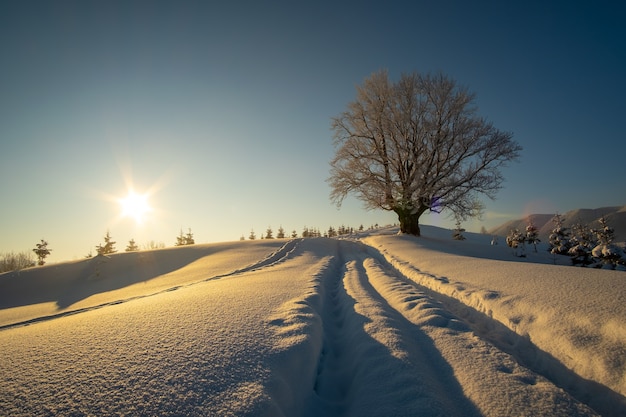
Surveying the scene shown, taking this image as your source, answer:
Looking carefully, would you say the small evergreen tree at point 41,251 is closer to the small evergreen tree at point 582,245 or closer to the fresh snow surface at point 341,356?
the fresh snow surface at point 341,356

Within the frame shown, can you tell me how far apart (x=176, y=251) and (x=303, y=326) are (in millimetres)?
16180

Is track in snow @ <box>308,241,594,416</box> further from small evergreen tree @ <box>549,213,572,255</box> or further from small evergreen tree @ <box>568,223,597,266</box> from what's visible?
small evergreen tree @ <box>549,213,572,255</box>

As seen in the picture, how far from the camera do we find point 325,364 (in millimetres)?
2941

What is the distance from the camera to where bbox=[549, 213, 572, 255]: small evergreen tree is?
14.8m

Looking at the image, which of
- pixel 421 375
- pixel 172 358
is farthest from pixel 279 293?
pixel 421 375

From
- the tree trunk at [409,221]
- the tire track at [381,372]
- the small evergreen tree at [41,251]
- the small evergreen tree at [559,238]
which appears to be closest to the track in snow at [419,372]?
the tire track at [381,372]

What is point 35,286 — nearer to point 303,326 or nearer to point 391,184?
point 303,326

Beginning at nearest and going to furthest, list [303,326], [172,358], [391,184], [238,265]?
1. [172,358]
2. [303,326]
3. [238,265]
4. [391,184]

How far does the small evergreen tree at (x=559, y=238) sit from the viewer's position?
14.8 m

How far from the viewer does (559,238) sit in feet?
50.3

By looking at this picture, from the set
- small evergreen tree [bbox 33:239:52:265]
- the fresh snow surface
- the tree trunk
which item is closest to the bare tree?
the tree trunk

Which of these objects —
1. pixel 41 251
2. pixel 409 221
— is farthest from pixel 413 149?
pixel 41 251

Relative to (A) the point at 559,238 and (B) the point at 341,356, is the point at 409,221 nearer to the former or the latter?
(A) the point at 559,238

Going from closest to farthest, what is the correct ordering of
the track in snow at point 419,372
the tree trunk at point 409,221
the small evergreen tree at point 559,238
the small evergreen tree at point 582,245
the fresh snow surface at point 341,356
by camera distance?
the fresh snow surface at point 341,356, the track in snow at point 419,372, the small evergreen tree at point 582,245, the small evergreen tree at point 559,238, the tree trunk at point 409,221
